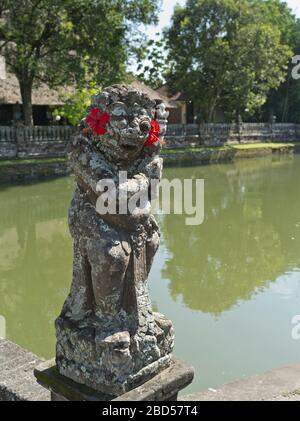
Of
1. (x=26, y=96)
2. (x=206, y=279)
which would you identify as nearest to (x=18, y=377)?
(x=206, y=279)

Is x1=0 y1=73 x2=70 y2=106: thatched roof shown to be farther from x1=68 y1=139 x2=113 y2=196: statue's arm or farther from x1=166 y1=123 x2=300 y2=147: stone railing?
x1=68 y1=139 x2=113 y2=196: statue's arm

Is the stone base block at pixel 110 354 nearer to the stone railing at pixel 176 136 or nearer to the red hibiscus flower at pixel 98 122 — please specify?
the red hibiscus flower at pixel 98 122

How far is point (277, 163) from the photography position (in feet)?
69.8

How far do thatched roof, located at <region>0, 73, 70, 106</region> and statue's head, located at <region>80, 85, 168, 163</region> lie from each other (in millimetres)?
16428

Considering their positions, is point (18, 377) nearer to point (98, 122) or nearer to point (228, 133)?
point (98, 122)

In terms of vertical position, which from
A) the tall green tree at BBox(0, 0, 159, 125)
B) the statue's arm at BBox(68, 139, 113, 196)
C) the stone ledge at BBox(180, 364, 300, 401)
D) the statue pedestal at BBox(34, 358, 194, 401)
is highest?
the tall green tree at BBox(0, 0, 159, 125)

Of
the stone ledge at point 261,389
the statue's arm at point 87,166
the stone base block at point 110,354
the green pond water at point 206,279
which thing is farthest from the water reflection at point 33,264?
the statue's arm at point 87,166

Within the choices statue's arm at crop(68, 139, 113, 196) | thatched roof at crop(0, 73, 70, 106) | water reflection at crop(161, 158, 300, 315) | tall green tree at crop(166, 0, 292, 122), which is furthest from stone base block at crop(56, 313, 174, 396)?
tall green tree at crop(166, 0, 292, 122)

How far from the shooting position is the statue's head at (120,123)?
8.27ft

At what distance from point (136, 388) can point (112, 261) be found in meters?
0.63

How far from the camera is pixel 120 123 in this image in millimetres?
2506

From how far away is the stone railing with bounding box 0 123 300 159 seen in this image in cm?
1670
